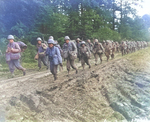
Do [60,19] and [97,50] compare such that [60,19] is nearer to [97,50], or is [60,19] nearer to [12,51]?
[97,50]

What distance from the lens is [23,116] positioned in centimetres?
396

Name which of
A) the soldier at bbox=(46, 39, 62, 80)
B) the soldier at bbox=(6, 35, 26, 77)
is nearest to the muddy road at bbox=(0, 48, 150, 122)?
the soldier at bbox=(46, 39, 62, 80)

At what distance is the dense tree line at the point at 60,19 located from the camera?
14.3m

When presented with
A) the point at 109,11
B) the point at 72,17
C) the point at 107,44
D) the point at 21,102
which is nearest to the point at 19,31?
the point at 107,44

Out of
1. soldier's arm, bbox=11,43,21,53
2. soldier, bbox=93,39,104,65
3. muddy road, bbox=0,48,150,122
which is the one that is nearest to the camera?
muddy road, bbox=0,48,150,122

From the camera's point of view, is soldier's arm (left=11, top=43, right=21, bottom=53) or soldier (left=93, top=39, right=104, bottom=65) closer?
soldier's arm (left=11, top=43, right=21, bottom=53)

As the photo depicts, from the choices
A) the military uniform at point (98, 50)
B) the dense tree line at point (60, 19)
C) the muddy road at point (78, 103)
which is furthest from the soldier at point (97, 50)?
the muddy road at point (78, 103)

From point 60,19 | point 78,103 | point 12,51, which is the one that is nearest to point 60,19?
point 60,19

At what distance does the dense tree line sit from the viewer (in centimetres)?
1434

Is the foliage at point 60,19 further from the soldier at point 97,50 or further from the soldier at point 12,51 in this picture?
the soldier at point 12,51

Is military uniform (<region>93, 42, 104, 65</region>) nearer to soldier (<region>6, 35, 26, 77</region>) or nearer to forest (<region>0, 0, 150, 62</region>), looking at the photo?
forest (<region>0, 0, 150, 62</region>)

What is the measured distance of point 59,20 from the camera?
19312mm

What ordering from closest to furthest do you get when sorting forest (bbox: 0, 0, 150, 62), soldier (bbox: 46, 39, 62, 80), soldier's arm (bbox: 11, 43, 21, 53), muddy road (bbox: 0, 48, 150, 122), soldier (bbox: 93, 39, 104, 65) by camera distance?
1. muddy road (bbox: 0, 48, 150, 122)
2. soldier (bbox: 46, 39, 62, 80)
3. soldier's arm (bbox: 11, 43, 21, 53)
4. soldier (bbox: 93, 39, 104, 65)
5. forest (bbox: 0, 0, 150, 62)

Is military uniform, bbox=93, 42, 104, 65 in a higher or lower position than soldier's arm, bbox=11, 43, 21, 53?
lower
